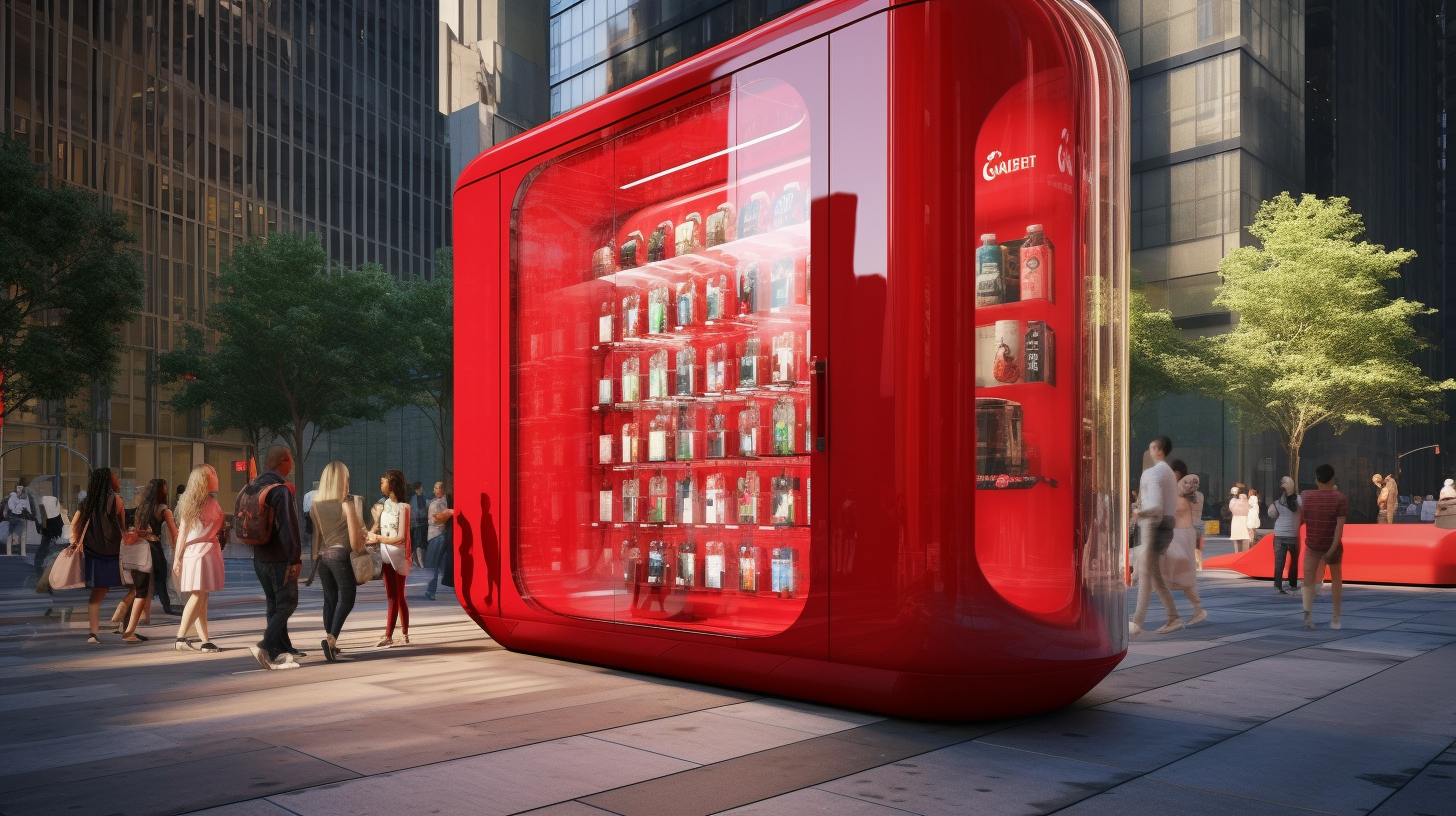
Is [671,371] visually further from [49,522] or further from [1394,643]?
Result: [49,522]

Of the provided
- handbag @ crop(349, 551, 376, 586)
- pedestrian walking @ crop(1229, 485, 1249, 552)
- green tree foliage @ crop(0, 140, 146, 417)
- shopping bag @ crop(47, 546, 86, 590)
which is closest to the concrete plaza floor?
handbag @ crop(349, 551, 376, 586)

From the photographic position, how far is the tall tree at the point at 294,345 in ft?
98.5

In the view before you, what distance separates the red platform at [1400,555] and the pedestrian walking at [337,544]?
14475 mm

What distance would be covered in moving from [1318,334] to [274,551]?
102 feet

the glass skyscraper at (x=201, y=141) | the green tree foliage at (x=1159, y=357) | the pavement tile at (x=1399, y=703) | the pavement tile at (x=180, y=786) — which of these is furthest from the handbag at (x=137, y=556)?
the green tree foliage at (x=1159, y=357)

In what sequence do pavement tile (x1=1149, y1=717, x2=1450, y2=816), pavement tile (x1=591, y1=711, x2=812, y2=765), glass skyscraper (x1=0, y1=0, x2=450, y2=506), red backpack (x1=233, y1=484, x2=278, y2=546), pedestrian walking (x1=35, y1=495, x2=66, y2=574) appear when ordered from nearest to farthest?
pavement tile (x1=1149, y1=717, x2=1450, y2=816)
pavement tile (x1=591, y1=711, x2=812, y2=765)
red backpack (x1=233, y1=484, x2=278, y2=546)
pedestrian walking (x1=35, y1=495, x2=66, y2=574)
glass skyscraper (x1=0, y1=0, x2=450, y2=506)

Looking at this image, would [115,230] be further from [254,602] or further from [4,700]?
[4,700]

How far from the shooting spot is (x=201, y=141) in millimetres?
Result: 46156

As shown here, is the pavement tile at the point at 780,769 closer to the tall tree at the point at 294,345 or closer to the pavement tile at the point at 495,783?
the pavement tile at the point at 495,783

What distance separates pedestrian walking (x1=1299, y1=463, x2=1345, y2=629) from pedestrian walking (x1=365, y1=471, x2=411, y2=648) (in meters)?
8.69

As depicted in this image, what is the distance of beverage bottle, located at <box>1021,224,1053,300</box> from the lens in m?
6.70

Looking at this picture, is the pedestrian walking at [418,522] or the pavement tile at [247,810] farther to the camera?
the pedestrian walking at [418,522]

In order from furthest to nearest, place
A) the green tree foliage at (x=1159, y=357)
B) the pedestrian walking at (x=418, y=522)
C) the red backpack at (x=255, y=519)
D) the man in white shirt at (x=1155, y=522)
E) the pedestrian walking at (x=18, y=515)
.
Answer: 1. the green tree foliage at (x=1159, y=357)
2. the pedestrian walking at (x=18, y=515)
3. the pedestrian walking at (x=418, y=522)
4. the man in white shirt at (x=1155, y=522)
5. the red backpack at (x=255, y=519)

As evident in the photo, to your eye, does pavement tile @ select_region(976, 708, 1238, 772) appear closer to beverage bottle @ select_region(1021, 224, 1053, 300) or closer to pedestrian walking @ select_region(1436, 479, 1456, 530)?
beverage bottle @ select_region(1021, 224, 1053, 300)
